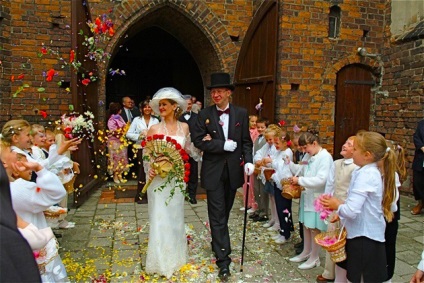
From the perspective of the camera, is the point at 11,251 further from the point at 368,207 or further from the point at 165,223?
the point at 165,223

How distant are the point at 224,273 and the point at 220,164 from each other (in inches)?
46.2

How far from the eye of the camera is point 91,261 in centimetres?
427

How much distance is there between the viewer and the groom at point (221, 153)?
13.4 feet

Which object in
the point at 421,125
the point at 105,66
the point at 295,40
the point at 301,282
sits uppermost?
the point at 295,40

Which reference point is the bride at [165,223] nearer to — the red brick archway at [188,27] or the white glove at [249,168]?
the white glove at [249,168]

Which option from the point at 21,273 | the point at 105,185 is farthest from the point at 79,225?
the point at 21,273

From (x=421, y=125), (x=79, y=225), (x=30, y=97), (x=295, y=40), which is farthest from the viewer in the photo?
(x=295, y=40)

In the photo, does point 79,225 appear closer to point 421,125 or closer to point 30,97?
point 30,97

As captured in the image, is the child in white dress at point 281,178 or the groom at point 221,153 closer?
the groom at point 221,153

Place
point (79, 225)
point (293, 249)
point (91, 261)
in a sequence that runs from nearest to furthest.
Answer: point (91, 261) → point (293, 249) → point (79, 225)

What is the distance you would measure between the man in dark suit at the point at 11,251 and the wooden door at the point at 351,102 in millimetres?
7853

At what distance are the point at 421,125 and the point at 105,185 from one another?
21.2ft

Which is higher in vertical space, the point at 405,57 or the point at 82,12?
the point at 82,12

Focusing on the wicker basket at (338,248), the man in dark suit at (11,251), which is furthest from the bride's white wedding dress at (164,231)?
the man in dark suit at (11,251)
